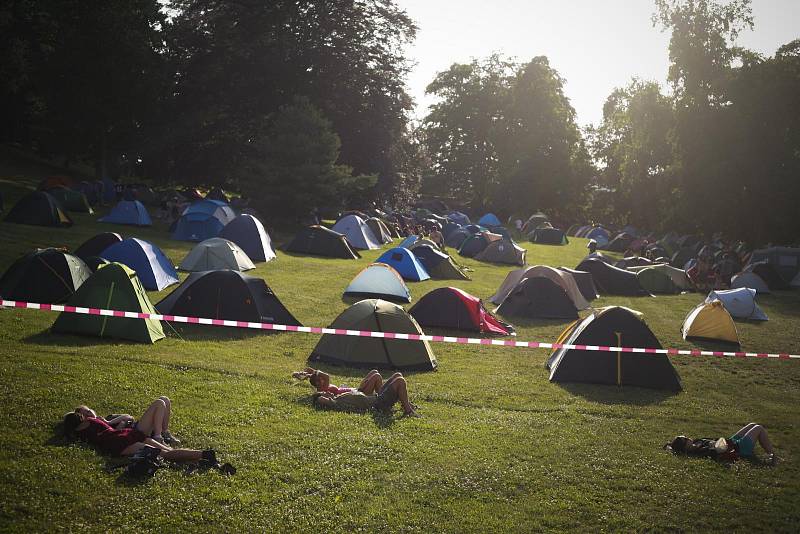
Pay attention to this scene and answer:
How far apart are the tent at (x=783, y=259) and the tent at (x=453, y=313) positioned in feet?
76.1

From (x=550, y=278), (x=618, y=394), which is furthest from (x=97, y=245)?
(x=618, y=394)

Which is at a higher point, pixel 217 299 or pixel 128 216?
pixel 128 216

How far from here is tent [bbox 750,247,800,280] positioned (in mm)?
35750

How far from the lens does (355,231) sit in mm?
37844

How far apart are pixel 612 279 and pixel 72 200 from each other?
26.7 m

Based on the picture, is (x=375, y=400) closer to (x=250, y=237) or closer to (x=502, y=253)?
(x=250, y=237)

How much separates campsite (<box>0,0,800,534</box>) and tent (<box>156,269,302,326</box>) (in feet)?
0.17

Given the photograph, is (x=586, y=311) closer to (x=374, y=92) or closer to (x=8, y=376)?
(x=8, y=376)

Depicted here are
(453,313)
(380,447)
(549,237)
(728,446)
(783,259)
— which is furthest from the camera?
(549,237)

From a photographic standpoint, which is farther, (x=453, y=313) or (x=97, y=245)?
(x=97, y=245)

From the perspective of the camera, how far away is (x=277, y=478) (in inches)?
302

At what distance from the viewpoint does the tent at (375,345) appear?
13297 mm

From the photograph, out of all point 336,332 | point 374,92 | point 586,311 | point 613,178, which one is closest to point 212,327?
point 336,332

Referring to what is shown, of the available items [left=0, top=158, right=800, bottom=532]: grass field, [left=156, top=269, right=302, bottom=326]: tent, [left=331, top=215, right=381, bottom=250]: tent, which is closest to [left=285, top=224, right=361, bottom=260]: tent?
[left=331, top=215, right=381, bottom=250]: tent
